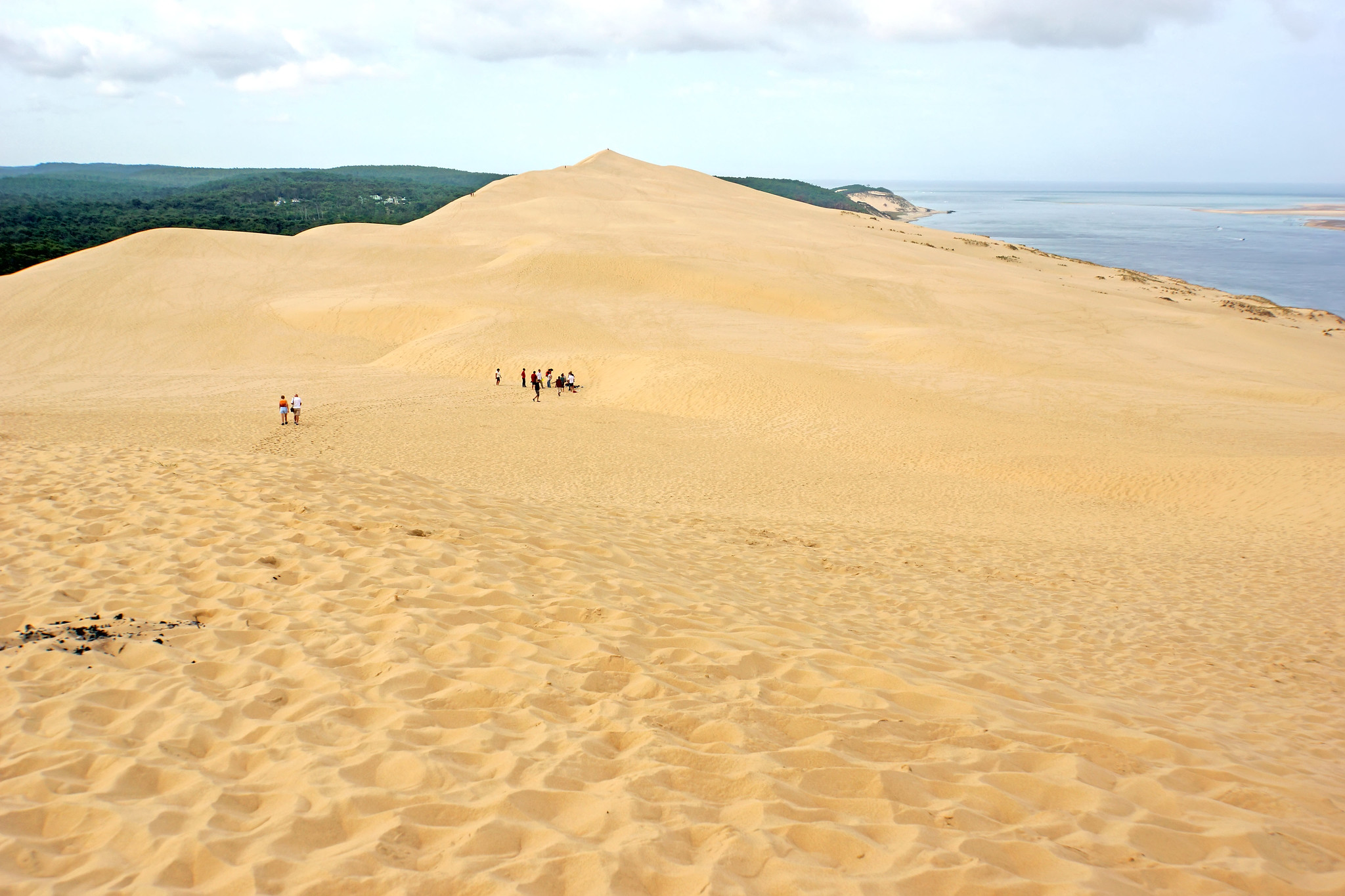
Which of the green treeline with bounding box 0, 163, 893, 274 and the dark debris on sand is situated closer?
the dark debris on sand

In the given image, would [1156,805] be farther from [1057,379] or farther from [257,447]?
[1057,379]

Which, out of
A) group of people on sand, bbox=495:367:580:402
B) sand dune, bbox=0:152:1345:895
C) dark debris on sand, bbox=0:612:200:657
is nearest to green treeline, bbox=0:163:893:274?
group of people on sand, bbox=495:367:580:402

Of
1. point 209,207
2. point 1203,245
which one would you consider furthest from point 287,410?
point 1203,245

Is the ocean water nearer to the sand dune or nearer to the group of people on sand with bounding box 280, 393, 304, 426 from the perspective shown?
the sand dune

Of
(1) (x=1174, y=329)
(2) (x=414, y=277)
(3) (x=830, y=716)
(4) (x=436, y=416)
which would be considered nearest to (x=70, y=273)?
(2) (x=414, y=277)

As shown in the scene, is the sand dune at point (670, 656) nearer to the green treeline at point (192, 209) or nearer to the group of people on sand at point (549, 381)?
the group of people on sand at point (549, 381)
